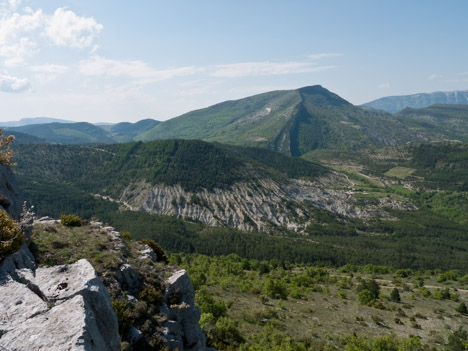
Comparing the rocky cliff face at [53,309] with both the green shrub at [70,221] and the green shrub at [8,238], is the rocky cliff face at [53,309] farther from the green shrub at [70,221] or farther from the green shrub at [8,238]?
the green shrub at [70,221]

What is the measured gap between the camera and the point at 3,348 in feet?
31.2

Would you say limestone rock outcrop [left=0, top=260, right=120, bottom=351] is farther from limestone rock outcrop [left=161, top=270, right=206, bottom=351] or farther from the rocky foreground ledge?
limestone rock outcrop [left=161, top=270, right=206, bottom=351]

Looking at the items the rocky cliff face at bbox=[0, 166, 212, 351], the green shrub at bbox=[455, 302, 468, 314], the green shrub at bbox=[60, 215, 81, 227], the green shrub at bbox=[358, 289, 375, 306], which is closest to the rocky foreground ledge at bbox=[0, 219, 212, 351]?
the rocky cliff face at bbox=[0, 166, 212, 351]

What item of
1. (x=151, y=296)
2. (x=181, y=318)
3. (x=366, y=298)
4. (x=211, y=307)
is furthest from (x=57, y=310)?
(x=366, y=298)

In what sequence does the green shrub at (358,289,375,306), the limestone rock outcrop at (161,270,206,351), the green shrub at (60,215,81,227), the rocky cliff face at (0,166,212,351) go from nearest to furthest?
the rocky cliff face at (0,166,212,351), the limestone rock outcrop at (161,270,206,351), the green shrub at (60,215,81,227), the green shrub at (358,289,375,306)

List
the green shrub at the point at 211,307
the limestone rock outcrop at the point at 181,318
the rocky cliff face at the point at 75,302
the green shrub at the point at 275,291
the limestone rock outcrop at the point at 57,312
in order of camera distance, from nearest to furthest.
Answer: the limestone rock outcrop at the point at 57,312, the rocky cliff face at the point at 75,302, the limestone rock outcrop at the point at 181,318, the green shrub at the point at 211,307, the green shrub at the point at 275,291

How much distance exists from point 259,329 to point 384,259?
132138mm

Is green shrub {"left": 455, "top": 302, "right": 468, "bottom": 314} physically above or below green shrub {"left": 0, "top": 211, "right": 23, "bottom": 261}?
below

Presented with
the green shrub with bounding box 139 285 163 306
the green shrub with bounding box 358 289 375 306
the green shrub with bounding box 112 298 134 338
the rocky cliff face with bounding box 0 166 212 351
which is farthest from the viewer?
the green shrub with bounding box 358 289 375 306

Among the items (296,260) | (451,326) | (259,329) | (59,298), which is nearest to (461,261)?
(296,260)

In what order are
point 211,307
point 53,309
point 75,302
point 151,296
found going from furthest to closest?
point 211,307, point 151,296, point 75,302, point 53,309

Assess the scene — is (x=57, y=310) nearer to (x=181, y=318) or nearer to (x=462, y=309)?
(x=181, y=318)

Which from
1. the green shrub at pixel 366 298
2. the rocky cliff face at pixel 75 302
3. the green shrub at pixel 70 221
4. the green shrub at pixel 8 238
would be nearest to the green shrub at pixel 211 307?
the rocky cliff face at pixel 75 302

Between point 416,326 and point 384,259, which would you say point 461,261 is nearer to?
point 384,259
